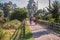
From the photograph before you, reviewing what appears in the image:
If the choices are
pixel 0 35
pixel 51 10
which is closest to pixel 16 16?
pixel 51 10

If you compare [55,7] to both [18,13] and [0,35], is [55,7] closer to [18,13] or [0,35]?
[18,13]

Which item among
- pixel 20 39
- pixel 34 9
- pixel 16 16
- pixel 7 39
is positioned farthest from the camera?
pixel 34 9

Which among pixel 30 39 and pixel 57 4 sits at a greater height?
pixel 57 4

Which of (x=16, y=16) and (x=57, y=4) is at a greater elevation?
(x=57, y=4)

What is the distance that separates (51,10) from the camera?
30859 mm

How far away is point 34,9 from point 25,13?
Result: 64.4m

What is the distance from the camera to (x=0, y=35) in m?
11.1

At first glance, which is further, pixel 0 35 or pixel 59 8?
pixel 59 8

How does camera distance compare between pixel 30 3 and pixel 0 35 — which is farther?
pixel 30 3

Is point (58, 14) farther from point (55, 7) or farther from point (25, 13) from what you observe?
point (25, 13)

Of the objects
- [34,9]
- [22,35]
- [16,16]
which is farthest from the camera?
[34,9]

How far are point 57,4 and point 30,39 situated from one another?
15122 millimetres

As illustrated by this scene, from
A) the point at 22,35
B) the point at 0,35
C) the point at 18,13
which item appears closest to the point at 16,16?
the point at 18,13

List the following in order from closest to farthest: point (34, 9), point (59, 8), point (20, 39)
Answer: point (20, 39), point (59, 8), point (34, 9)
